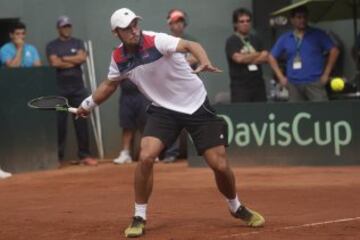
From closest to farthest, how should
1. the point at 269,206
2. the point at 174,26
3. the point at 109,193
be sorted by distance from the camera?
the point at 269,206
the point at 109,193
the point at 174,26

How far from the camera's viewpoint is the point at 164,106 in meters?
8.35

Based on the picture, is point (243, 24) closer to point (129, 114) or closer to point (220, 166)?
point (129, 114)

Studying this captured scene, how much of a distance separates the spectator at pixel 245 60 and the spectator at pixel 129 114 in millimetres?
1908

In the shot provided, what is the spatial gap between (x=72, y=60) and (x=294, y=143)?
4210mm

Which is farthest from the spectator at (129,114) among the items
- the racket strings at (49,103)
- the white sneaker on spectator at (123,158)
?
the racket strings at (49,103)

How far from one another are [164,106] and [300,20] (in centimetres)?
627

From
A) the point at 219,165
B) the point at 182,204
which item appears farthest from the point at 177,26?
the point at 219,165

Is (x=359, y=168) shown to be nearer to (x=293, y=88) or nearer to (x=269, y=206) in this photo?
(x=293, y=88)

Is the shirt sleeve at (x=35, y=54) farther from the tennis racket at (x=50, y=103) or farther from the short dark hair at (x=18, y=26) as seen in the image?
the tennis racket at (x=50, y=103)

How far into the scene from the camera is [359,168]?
13773 millimetres

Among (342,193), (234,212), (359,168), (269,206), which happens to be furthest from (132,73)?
(359,168)

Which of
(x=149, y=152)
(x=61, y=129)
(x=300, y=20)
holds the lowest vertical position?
(x=61, y=129)

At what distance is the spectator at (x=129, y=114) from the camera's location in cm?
1616

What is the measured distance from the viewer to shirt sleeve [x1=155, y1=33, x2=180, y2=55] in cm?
809
